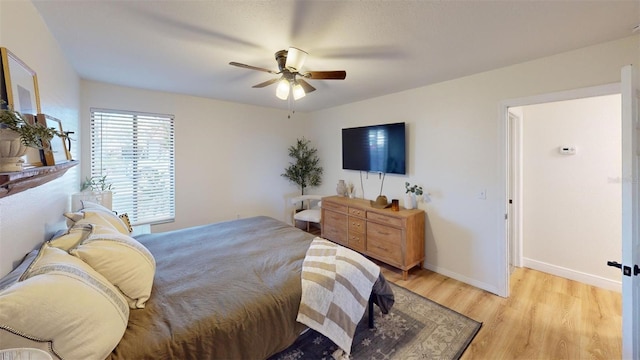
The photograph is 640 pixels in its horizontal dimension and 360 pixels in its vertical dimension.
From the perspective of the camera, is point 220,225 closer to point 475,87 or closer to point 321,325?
point 321,325

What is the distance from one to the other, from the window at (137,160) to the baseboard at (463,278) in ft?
12.4

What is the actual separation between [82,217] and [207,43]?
162cm

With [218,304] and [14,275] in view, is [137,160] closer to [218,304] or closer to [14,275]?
[14,275]

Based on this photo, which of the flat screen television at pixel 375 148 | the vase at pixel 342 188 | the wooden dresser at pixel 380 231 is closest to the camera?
the wooden dresser at pixel 380 231

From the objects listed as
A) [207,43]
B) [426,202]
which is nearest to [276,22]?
[207,43]

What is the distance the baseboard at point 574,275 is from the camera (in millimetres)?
2727

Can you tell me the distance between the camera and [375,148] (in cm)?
380

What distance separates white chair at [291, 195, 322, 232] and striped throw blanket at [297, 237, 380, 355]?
92.4 inches

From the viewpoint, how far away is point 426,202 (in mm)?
3334

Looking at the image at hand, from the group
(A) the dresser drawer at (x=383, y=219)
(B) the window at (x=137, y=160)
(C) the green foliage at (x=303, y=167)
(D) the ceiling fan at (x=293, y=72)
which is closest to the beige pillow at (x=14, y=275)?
(D) the ceiling fan at (x=293, y=72)

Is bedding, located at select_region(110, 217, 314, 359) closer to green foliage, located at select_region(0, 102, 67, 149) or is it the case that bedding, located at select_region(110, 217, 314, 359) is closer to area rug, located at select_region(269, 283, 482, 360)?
area rug, located at select_region(269, 283, 482, 360)

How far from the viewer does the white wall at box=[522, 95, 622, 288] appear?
2.77 meters

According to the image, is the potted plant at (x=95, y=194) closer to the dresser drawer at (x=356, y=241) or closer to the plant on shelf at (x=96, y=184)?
the plant on shelf at (x=96, y=184)

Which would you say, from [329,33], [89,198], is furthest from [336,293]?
[89,198]
